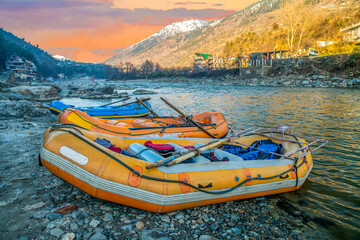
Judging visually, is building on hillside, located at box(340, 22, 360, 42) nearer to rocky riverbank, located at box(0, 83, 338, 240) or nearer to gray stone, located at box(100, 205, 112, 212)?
rocky riverbank, located at box(0, 83, 338, 240)

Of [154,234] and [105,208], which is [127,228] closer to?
[154,234]

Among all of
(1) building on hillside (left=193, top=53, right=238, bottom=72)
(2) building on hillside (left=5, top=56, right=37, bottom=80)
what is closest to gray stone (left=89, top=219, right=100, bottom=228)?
(1) building on hillside (left=193, top=53, right=238, bottom=72)

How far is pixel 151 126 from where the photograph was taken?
8.05 metres

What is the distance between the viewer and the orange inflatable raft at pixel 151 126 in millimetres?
6579

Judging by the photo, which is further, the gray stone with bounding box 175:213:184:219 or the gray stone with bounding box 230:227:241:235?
the gray stone with bounding box 175:213:184:219

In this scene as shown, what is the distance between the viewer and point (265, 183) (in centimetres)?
431

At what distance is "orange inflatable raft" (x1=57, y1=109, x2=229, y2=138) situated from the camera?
6579mm

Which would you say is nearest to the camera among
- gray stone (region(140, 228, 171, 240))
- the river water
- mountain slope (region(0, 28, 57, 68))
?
gray stone (region(140, 228, 171, 240))

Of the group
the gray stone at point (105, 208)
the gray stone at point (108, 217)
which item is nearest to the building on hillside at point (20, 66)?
the gray stone at point (105, 208)

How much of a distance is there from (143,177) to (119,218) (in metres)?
0.77

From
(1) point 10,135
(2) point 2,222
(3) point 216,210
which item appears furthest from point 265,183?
(1) point 10,135

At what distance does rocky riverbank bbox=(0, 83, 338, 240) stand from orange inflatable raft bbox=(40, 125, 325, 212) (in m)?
0.22

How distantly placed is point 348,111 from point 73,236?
15.1m

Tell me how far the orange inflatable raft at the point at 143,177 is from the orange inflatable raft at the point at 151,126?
2.48 meters
